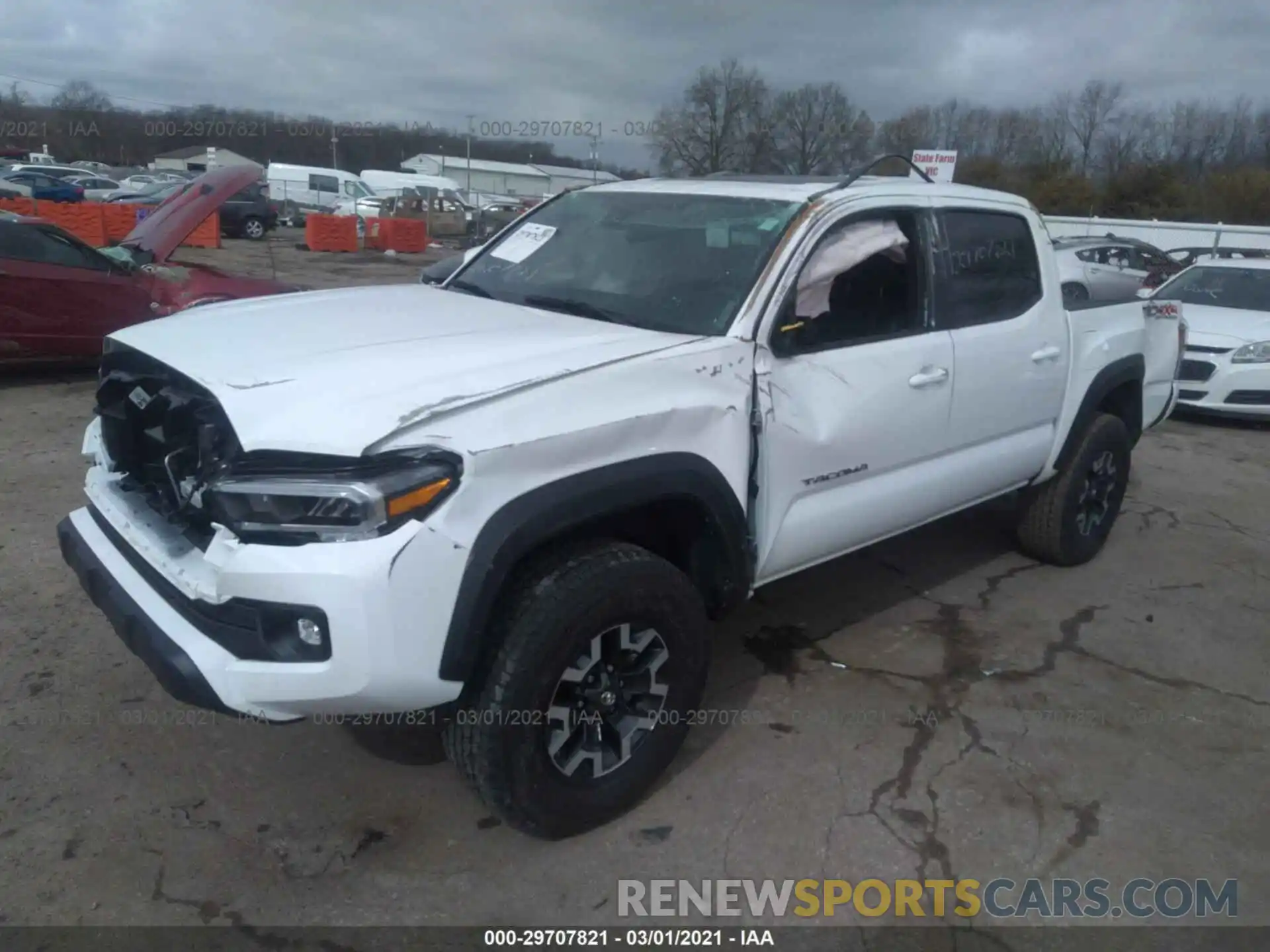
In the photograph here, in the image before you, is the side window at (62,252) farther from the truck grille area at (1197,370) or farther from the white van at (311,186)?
the white van at (311,186)

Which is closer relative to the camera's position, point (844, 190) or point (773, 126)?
point (844, 190)

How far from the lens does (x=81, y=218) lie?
22359mm

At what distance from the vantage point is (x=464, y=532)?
2406 millimetres

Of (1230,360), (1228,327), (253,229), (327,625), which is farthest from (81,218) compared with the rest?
(327,625)

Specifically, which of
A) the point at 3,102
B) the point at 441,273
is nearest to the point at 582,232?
the point at 441,273

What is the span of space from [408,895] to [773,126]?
2930 centimetres

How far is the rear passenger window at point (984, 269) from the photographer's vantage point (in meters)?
3.97

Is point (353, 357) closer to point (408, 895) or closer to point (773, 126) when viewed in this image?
point (408, 895)

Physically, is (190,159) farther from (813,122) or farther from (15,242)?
(15,242)

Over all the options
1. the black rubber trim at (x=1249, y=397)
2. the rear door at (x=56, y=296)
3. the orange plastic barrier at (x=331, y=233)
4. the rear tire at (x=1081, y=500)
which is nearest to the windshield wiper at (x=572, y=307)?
the rear tire at (x=1081, y=500)

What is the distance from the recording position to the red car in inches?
327

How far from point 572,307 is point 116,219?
23583mm

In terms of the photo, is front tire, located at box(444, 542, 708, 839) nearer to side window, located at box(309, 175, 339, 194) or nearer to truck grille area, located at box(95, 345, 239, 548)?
truck grille area, located at box(95, 345, 239, 548)

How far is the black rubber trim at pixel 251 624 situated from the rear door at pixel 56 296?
23.3ft
